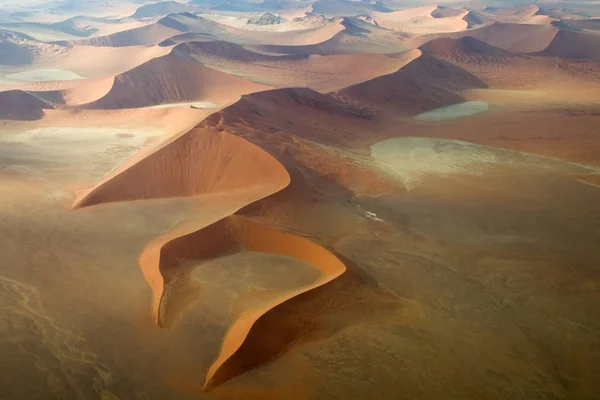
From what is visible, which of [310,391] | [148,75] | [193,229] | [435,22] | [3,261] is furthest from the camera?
[435,22]

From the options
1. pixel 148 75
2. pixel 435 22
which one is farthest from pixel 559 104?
pixel 435 22

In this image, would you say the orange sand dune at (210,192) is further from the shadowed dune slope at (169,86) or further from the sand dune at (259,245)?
the shadowed dune slope at (169,86)

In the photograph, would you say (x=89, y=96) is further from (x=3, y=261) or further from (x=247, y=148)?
(x=3, y=261)

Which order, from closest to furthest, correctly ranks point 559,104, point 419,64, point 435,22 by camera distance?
point 559,104
point 419,64
point 435,22

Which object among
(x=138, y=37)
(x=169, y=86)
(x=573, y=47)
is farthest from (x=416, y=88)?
(x=138, y=37)

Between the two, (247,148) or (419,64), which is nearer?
(247,148)

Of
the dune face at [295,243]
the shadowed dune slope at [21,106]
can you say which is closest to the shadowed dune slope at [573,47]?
the dune face at [295,243]
